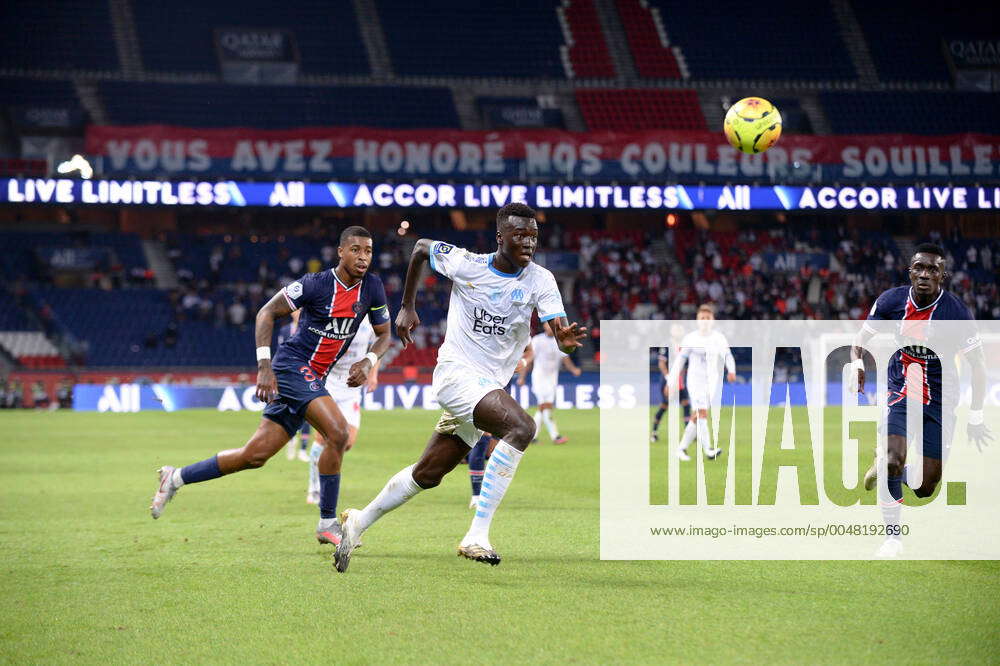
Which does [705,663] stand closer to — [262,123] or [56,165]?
[56,165]

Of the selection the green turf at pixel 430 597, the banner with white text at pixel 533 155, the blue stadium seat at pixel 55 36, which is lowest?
the green turf at pixel 430 597

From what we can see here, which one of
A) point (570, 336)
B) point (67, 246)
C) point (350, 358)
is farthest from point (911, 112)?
point (570, 336)

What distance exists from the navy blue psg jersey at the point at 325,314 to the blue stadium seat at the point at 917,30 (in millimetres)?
46402

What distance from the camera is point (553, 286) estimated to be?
8.51m

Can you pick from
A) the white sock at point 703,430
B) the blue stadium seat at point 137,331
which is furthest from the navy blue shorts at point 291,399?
the blue stadium seat at point 137,331

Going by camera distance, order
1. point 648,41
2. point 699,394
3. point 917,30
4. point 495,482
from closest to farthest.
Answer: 1. point 495,482
2. point 699,394
3. point 648,41
4. point 917,30

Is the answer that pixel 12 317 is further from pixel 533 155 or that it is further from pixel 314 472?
pixel 314 472

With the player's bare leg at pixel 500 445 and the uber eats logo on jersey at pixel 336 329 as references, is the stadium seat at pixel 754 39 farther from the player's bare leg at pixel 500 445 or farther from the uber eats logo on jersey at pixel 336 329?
the player's bare leg at pixel 500 445

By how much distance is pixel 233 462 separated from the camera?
9336mm

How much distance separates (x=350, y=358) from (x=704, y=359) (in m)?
6.77

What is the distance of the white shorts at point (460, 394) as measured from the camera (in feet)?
27.3

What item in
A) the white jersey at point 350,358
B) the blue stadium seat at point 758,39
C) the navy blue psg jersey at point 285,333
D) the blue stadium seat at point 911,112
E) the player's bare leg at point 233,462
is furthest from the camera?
the blue stadium seat at point 758,39

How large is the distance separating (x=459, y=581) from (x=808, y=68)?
156 ft

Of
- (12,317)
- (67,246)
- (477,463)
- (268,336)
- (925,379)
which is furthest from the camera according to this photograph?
(67,246)
